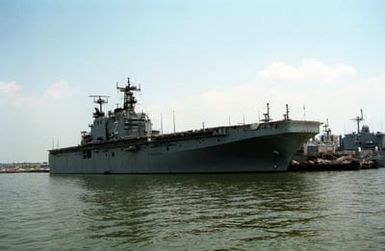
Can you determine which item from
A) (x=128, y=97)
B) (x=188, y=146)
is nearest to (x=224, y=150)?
(x=188, y=146)

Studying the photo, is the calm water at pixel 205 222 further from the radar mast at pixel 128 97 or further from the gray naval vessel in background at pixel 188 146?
the radar mast at pixel 128 97

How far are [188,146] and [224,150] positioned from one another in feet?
13.0

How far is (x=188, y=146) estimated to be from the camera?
4578 cm

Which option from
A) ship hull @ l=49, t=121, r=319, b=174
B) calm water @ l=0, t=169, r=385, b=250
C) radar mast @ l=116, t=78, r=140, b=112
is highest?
radar mast @ l=116, t=78, r=140, b=112

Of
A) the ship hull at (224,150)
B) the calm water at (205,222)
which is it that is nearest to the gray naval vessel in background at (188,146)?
the ship hull at (224,150)

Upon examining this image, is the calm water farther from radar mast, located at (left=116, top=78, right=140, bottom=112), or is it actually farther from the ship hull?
radar mast, located at (left=116, top=78, right=140, bottom=112)

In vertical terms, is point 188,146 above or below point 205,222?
above

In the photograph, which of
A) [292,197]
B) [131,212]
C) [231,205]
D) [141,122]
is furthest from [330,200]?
[141,122]

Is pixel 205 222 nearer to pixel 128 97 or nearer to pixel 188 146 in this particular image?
pixel 188 146

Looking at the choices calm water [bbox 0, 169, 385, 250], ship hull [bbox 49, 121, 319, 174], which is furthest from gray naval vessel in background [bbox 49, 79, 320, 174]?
calm water [bbox 0, 169, 385, 250]

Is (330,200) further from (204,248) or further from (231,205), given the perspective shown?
(204,248)

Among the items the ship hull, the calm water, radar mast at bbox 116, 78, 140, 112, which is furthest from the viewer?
radar mast at bbox 116, 78, 140, 112

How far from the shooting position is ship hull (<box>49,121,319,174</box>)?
41875 mm

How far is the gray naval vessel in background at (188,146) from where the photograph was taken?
42.1m
